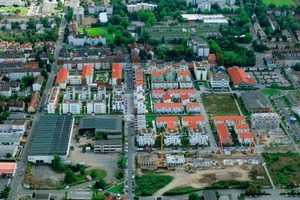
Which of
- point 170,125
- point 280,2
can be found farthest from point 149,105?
point 280,2

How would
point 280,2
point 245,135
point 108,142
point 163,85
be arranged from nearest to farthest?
1. point 108,142
2. point 245,135
3. point 163,85
4. point 280,2

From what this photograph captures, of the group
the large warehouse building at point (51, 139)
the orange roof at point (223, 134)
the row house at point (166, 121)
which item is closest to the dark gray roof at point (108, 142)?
the large warehouse building at point (51, 139)

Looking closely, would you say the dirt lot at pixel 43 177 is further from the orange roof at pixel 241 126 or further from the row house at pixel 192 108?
the orange roof at pixel 241 126

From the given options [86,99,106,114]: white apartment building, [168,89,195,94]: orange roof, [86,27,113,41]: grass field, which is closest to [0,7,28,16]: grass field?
[86,27,113,41]: grass field

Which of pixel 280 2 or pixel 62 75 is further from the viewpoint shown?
pixel 280 2

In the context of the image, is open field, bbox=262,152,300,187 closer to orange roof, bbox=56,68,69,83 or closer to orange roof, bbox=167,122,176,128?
orange roof, bbox=167,122,176,128

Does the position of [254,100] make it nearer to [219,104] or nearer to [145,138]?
[219,104]

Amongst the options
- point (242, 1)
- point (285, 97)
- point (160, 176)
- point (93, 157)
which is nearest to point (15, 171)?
point (93, 157)
